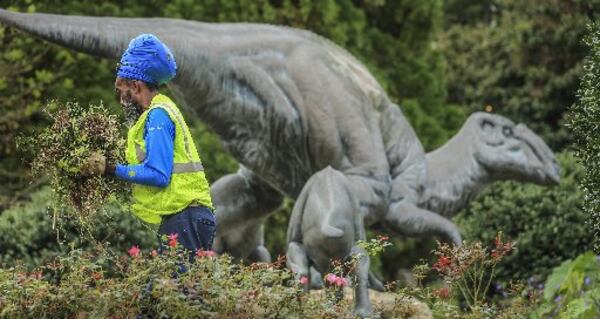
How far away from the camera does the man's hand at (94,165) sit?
491cm

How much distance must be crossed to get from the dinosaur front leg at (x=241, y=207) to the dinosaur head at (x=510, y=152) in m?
1.45

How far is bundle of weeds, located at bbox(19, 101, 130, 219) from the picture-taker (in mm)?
4945

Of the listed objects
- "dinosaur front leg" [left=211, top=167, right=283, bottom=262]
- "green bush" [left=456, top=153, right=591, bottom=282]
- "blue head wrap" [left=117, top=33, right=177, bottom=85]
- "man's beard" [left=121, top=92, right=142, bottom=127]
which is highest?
"blue head wrap" [left=117, top=33, right=177, bottom=85]

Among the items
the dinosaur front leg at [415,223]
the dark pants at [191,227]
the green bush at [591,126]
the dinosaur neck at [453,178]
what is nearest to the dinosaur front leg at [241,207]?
the dinosaur front leg at [415,223]

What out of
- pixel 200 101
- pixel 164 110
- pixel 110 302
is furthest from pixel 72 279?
pixel 200 101

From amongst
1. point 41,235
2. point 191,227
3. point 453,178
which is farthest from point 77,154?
point 41,235

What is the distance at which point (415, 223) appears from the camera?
326 inches

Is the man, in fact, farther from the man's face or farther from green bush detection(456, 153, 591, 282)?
green bush detection(456, 153, 591, 282)

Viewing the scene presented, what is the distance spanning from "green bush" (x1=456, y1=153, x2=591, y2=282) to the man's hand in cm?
614

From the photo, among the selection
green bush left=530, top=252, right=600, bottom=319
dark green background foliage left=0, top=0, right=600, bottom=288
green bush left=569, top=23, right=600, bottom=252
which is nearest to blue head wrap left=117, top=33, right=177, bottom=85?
green bush left=569, top=23, right=600, bottom=252

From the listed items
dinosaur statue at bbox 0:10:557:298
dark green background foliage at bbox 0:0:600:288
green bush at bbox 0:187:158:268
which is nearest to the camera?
dinosaur statue at bbox 0:10:557:298

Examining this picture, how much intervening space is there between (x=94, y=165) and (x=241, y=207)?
12.3 feet

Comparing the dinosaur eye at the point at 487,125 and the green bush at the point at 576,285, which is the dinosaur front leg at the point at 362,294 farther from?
the dinosaur eye at the point at 487,125

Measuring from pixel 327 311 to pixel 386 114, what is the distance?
11.9ft
